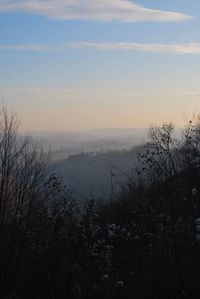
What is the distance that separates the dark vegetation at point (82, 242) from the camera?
10.1 metres

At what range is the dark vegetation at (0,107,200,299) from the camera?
33.0ft

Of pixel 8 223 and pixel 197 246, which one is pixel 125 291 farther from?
pixel 8 223

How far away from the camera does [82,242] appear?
13594 millimetres

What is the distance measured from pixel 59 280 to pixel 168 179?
273cm

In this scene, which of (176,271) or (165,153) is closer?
(176,271)

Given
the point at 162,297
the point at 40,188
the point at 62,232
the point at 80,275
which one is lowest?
the point at 162,297

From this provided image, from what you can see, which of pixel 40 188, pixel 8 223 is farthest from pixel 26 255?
pixel 40 188

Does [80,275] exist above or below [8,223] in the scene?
below

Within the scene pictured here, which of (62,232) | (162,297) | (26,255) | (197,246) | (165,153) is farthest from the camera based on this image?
(165,153)

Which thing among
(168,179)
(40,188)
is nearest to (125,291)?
(168,179)

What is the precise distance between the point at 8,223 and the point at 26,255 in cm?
74

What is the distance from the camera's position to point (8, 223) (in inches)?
462

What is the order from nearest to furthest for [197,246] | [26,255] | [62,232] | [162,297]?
[162,297]
[197,246]
[26,255]
[62,232]

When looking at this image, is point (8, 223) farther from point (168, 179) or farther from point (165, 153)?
point (165, 153)
